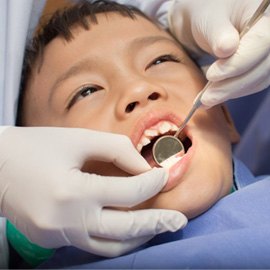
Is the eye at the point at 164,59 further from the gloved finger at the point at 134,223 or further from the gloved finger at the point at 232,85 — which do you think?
the gloved finger at the point at 134,223

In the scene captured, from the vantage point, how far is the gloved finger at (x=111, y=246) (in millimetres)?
871

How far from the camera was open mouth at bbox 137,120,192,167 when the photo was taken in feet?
3.23

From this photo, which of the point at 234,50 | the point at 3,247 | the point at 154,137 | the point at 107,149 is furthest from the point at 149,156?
the point at 3,247

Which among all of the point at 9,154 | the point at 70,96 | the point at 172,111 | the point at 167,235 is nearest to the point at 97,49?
the point at 70,96

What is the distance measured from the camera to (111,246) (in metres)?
0.89

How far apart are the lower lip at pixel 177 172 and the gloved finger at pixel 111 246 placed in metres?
0.11

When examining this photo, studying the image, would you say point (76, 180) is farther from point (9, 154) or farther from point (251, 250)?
point (251, 250)

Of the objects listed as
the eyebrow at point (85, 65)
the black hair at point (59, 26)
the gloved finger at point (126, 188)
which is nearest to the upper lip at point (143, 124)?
the gloved finger at point (126, 188)

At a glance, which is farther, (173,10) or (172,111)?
(173,10)

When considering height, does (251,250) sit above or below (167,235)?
above

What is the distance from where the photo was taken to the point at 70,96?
3.62 ft

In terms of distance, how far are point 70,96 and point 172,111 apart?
0.26m

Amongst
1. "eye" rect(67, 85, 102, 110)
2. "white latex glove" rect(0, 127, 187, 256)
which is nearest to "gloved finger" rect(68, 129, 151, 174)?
"white latex glove" rect(0, 127, 187, 256)

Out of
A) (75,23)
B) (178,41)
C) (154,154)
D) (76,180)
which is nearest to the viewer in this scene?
(76,180)
